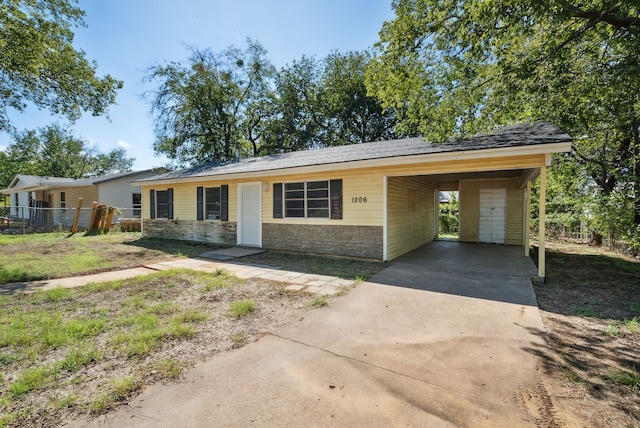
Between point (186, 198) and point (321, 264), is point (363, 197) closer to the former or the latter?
point (321, 264)

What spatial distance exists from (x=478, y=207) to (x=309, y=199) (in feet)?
22.8

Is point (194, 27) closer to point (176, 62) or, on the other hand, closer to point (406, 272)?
point (176, 62)

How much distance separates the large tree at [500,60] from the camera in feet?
16.0

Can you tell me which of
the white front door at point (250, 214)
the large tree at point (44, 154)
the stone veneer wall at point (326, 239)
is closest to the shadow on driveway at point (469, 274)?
the stone veneer wall at point (326, 239)

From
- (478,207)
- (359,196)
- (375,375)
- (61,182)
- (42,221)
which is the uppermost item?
(61,182)

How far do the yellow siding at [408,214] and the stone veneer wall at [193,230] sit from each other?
5.43 meters

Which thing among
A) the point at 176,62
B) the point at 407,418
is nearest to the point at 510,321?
the point at 407,418

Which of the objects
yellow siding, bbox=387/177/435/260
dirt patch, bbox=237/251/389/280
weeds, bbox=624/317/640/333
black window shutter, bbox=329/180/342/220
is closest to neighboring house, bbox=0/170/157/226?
dirt patch, bbox=237/251/389/280

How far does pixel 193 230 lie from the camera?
37.6ft

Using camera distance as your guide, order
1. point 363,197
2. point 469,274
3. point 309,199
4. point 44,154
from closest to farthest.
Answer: point 469,274
point 363,197
point 309,199
point 44,154

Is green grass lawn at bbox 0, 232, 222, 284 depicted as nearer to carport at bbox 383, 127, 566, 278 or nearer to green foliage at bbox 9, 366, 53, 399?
green foliage at bbox 9, 366, 53, 399

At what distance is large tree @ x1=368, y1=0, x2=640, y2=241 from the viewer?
192 inches

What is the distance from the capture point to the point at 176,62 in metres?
20.4

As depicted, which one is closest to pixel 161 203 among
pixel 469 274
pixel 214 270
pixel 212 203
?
pixel 212 203
